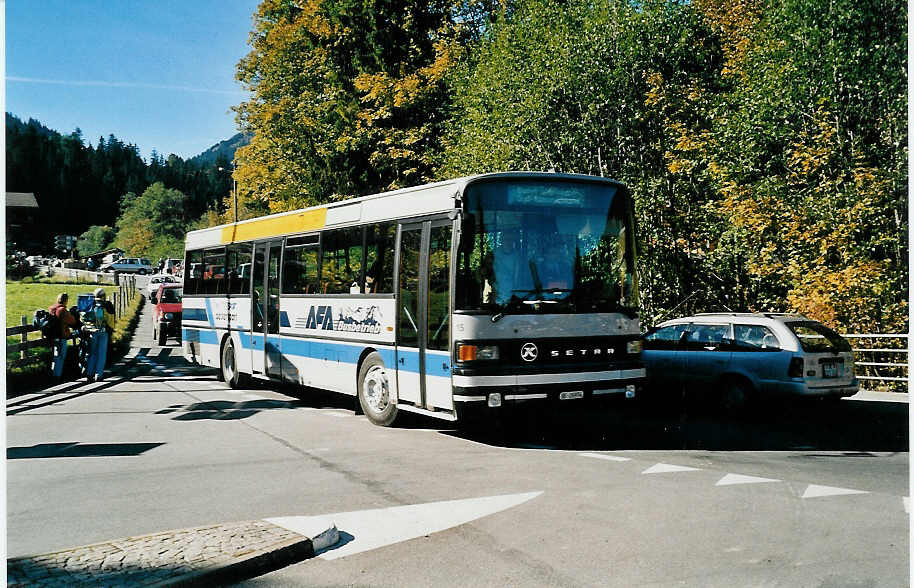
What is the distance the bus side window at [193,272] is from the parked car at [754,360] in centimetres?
1044

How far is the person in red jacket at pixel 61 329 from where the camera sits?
1781 cm

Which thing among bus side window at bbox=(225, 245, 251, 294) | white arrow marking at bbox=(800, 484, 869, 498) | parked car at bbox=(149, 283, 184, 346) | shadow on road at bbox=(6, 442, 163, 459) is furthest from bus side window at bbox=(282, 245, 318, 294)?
parked car at bbox=(149, 283, 184, 346)

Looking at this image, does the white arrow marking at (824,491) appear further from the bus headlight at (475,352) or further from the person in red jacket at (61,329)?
the person in red jacket at (61,329)

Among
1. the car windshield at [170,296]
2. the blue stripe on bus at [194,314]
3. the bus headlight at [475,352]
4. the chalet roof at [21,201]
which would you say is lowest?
the bus headlight at [475,352]

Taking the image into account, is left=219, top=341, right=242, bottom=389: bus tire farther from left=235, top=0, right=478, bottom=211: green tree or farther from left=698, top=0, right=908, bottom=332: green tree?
left=235, top=0, right=478, bottom=211: green tree

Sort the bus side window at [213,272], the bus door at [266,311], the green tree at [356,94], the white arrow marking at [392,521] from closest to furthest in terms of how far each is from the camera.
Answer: the white arrow marking at [392,521]
the bus door at [266,311]
the bus side window at [213,272]
the green tree at [356,94]

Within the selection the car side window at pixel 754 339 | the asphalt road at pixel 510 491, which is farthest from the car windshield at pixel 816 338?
the asphalt road at pixel 510 491

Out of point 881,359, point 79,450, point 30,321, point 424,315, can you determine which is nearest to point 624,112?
point 881,359

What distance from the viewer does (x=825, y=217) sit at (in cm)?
2011

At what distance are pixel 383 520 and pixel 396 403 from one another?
488cm

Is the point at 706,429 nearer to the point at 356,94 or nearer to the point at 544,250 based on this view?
the point at 544,250

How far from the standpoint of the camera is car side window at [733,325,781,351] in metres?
12.6

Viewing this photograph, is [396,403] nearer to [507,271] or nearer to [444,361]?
[444,361]

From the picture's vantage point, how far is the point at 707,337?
44.7ft
